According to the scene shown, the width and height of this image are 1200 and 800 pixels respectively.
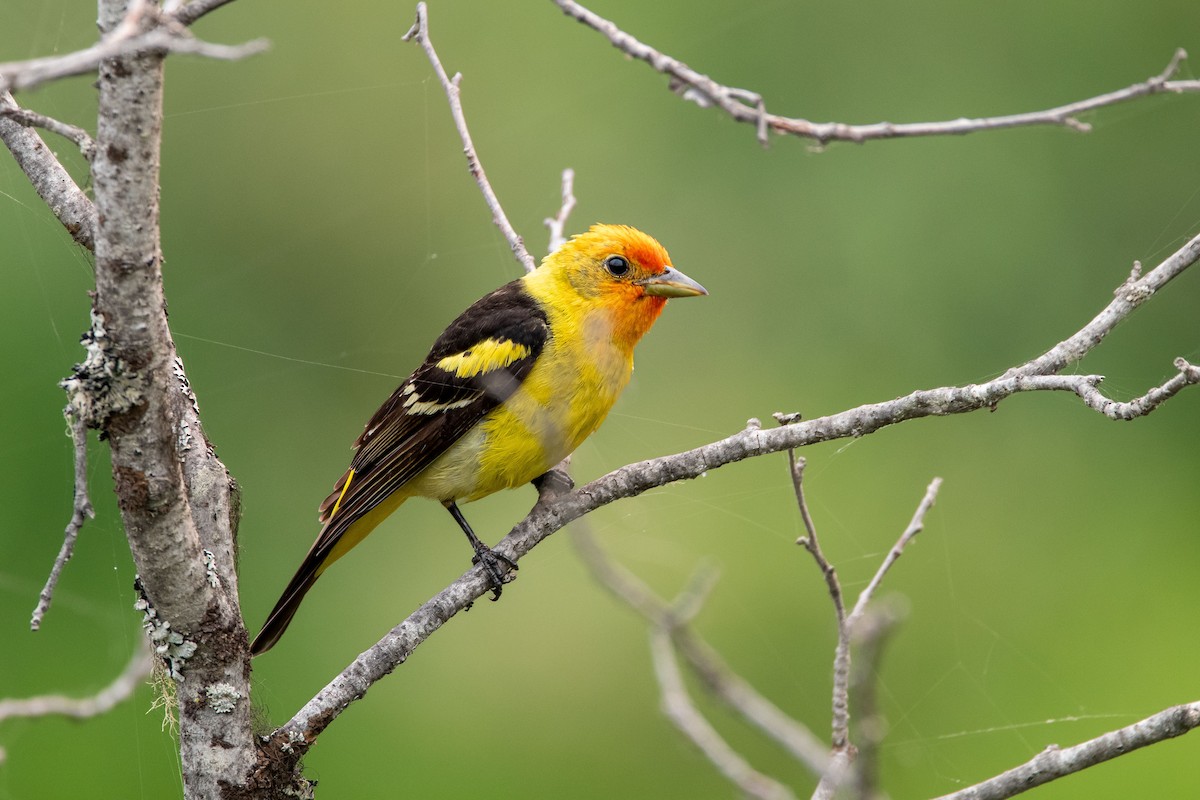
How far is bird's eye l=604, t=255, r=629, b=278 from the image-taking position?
153 inches

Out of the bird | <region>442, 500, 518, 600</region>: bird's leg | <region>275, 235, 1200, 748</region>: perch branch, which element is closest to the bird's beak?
the bird

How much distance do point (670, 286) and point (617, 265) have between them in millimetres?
185

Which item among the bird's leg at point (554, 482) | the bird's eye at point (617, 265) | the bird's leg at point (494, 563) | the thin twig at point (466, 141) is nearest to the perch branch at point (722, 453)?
the bird's leg at point (494, 563)

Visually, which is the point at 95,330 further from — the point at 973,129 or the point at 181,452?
the point at 973,129

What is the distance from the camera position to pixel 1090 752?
2084mm

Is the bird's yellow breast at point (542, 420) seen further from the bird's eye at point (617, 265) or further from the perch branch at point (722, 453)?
the perch branch at point (722, 453)

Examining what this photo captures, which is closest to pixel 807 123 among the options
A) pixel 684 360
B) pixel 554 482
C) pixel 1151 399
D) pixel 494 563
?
pixel 1151 399

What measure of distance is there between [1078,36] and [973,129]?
540 centimetres

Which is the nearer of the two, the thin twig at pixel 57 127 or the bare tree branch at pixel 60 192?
the thin twig at pixel 57 127

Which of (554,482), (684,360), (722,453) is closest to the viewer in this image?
(722,453)

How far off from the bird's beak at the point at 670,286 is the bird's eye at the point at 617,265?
0.22ft

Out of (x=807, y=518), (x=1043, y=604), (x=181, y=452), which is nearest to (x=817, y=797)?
(x=807, y=518)

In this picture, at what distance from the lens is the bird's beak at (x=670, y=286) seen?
3842 mm

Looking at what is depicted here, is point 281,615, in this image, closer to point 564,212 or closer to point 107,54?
point 564,212
